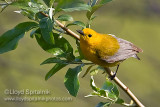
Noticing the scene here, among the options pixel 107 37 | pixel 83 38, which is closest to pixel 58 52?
pixel 83 38

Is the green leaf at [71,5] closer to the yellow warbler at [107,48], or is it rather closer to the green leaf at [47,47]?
the green leaf at [47,47]

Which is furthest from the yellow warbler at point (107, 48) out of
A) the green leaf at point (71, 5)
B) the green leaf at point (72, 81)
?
the green leaf at point (71, 5)

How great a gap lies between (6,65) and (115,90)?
12.5ft

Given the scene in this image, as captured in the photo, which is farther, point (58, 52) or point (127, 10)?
point (127, 10)

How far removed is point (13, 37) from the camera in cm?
275

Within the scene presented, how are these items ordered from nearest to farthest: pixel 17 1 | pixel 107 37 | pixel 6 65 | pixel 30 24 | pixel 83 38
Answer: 1. pixel 17 1
2. pixel 30 24
3. pixel 83 38
4. pixel 107 37
5. pixel 6 65

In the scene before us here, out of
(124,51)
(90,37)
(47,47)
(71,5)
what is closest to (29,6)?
(71,5)

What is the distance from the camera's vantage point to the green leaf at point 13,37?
268cm

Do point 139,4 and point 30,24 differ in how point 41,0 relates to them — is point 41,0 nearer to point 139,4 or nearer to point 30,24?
point 30,24

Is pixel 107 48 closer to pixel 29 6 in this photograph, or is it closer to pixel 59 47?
pixel 59 47

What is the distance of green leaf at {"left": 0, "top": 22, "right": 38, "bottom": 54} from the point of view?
2682 mm

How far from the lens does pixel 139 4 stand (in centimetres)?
691

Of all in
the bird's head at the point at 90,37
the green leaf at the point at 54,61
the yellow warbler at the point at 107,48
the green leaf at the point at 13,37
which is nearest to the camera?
the green leaf at the point at 13,37

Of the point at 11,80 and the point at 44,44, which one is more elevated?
the point at 44,44
